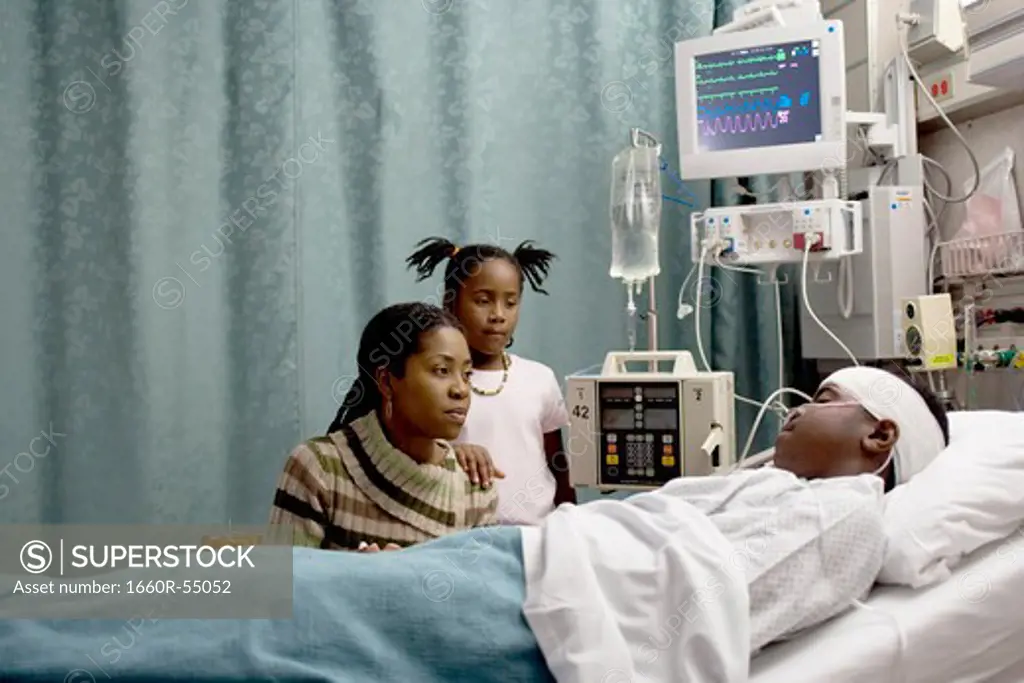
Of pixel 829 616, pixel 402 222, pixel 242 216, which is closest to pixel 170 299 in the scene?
pixel 242 216

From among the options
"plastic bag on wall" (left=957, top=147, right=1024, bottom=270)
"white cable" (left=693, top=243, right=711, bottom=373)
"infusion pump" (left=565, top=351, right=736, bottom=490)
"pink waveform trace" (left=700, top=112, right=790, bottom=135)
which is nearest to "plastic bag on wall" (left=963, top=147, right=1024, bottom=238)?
"plastic bag on wall" (left=957, top=147, right=1024, bottom=270)

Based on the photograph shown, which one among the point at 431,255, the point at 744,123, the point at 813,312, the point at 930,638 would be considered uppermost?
the point at 744,123

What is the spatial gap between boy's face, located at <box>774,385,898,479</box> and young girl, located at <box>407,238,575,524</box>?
2.18ft

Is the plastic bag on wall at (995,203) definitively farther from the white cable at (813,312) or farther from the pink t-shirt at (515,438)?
the pink t-shirt at (515,438)

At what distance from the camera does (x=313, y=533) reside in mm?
1508

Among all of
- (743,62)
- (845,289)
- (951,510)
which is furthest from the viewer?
(845,289)

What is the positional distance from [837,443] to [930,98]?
5.06ft

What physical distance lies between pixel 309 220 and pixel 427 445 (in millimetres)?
1045

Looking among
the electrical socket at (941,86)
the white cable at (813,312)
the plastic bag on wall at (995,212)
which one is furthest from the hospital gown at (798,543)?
the electrical socket at (941,86)

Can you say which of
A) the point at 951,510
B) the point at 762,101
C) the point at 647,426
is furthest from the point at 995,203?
the point at 951,510

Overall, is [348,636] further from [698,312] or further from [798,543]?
[698,312]

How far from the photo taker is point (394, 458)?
1.59 m

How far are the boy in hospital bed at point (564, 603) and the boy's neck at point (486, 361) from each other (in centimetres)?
81

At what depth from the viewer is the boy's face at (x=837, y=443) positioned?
1554 mm
